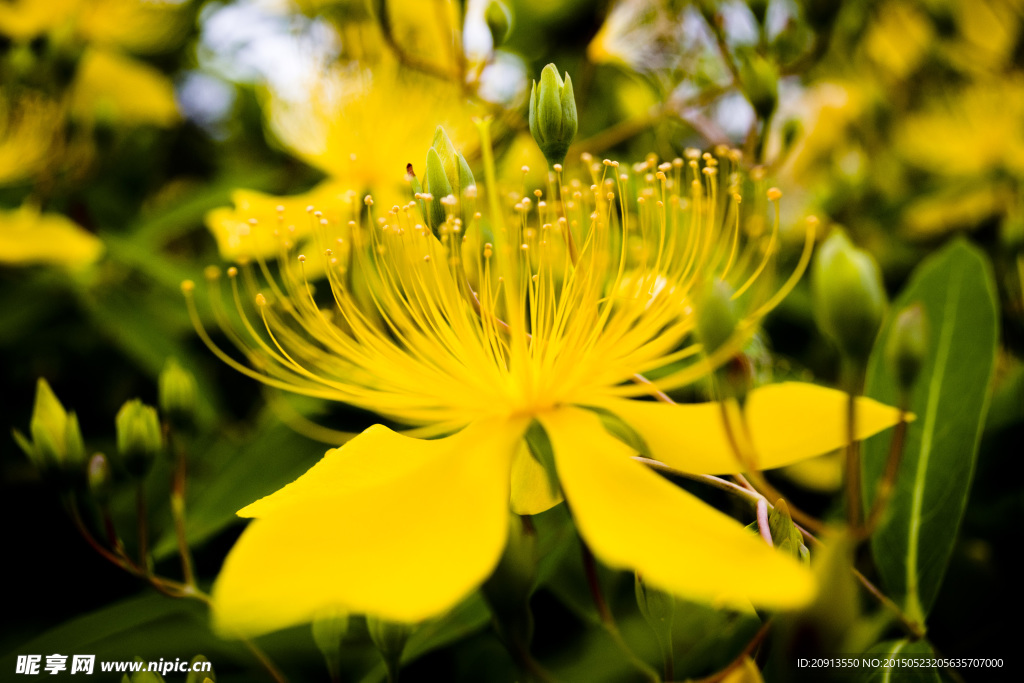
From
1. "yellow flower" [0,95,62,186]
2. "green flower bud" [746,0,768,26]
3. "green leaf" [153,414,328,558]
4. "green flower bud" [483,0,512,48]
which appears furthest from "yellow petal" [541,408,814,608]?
"yellow flower" [0,95,62,186]

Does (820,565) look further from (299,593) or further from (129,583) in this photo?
(129,583)

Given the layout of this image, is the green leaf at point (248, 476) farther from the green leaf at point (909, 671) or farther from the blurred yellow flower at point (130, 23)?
the blurred yellow flower at point (130, 23)

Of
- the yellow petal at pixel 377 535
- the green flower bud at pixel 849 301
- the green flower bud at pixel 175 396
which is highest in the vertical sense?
the green flower bud at pixel 849 301

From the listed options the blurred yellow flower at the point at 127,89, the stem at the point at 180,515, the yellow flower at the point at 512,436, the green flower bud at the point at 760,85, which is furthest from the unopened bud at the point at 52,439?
the blurred yellow flower at the point at 127,89

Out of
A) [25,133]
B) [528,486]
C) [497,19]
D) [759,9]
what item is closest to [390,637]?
[528,486]

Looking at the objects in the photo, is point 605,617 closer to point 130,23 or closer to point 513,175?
point 513,175

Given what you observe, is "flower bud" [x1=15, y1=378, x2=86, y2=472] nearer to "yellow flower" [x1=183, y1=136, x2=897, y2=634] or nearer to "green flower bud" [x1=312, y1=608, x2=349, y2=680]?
"yellow flower" [x1=183, y1=136, x2=897, y2=634]
